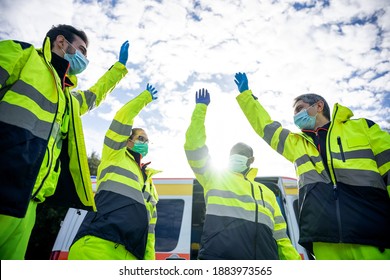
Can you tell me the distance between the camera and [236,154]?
3.46 m

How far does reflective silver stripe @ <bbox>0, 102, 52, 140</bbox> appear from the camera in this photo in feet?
4.69

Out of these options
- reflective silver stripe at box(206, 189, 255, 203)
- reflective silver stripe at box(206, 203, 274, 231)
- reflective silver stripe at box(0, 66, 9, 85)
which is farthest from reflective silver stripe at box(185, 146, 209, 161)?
reflective silver stripe at box(0, 66, 9, 85)

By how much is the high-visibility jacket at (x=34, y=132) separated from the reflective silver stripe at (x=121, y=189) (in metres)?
0.78

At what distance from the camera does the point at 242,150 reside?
3.53 m

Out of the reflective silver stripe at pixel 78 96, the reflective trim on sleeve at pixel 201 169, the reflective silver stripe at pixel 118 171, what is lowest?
the reflective silver stripe at pixel 118 171

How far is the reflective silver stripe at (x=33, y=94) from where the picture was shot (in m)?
1.54

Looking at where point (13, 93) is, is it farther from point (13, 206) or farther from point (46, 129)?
point (13, 206)

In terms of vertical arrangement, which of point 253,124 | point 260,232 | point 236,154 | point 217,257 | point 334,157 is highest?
point 253,124

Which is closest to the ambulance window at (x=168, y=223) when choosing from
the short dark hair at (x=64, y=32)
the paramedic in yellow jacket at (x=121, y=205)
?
the paramedic in yellow jacket at (x=121, y=205)

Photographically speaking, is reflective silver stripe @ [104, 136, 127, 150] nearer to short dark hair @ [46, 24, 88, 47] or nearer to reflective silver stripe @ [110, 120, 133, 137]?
reflective silver stripe @ [110, 120, 133, 137]

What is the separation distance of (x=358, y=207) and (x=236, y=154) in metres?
1.70

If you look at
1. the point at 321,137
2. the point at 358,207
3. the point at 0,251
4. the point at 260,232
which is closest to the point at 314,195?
the point at 358,207

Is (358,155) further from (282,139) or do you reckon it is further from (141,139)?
(141,139)

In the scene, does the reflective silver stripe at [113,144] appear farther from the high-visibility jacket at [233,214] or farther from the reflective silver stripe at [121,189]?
the high-visibility jacket at [233,214]
